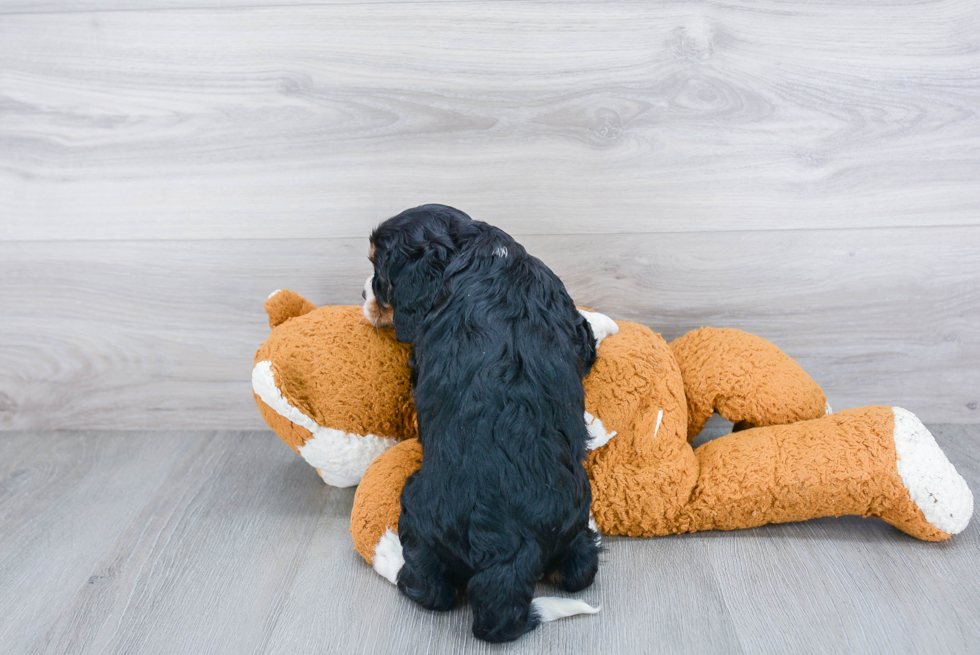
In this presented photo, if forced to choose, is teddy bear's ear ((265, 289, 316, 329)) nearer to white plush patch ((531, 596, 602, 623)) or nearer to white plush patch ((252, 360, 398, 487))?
white plush patch ((252, 360, 398, 487))

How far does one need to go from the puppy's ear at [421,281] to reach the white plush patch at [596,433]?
0.36m

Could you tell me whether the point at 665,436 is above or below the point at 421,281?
below

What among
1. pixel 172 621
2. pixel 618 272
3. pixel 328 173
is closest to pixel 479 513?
pixel 172 621

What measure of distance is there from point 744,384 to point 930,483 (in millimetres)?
342

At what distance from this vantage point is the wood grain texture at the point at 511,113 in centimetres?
148

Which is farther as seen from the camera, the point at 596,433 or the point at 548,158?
the point at 548,158

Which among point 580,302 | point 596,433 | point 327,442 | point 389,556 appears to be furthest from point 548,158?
point 389,556

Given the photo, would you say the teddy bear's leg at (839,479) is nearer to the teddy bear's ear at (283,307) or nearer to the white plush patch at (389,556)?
the white plush patch at (389,556)

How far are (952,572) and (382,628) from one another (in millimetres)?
938

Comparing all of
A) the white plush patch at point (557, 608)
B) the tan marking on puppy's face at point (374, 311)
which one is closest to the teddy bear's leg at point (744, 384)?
the white plush patch at point (557, 608)

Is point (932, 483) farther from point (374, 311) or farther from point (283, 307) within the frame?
point (283, 307)

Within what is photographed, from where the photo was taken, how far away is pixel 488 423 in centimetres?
107

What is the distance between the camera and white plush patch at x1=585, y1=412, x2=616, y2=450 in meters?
1.29

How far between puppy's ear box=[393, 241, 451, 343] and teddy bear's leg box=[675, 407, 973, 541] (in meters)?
0.59
